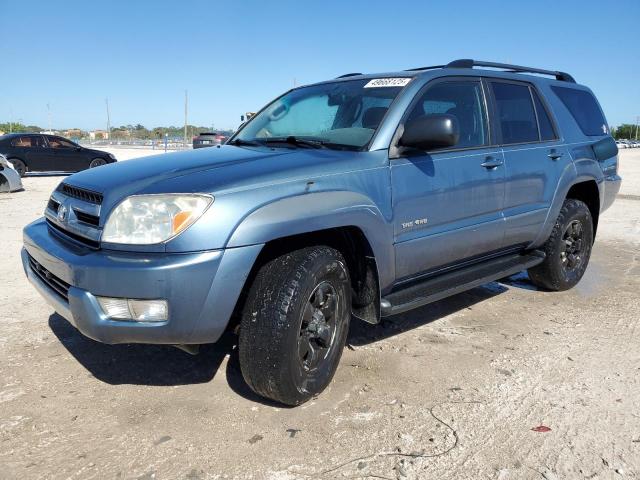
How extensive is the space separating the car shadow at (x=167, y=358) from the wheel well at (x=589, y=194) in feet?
6.59

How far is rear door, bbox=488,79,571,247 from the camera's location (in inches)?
163

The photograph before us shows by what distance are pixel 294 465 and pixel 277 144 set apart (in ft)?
6.49

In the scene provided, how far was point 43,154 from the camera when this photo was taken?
15836mm

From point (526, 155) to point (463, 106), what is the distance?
71cm

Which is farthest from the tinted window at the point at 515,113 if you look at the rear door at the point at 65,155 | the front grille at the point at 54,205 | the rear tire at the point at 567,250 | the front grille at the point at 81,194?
the rear door at the point at 65,155

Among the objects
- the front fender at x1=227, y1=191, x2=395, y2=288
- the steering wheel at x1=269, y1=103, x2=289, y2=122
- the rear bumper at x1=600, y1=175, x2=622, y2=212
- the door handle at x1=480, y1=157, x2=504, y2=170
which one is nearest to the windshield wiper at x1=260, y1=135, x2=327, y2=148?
the steering wheel at x1=269, y1=103, x2=289, y2=122

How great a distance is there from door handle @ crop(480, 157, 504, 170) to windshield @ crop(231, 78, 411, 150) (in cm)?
80

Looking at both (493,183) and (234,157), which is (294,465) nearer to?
(234,157)

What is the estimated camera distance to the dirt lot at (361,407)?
7.88ft

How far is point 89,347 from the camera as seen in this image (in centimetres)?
364

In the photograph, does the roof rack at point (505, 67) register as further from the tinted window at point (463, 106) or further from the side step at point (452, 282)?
the side step at point (452, 282)

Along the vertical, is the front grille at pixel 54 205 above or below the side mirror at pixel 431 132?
below

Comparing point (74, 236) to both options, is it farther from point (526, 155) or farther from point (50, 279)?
point (526, 155)

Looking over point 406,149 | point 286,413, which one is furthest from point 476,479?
point 406,149
